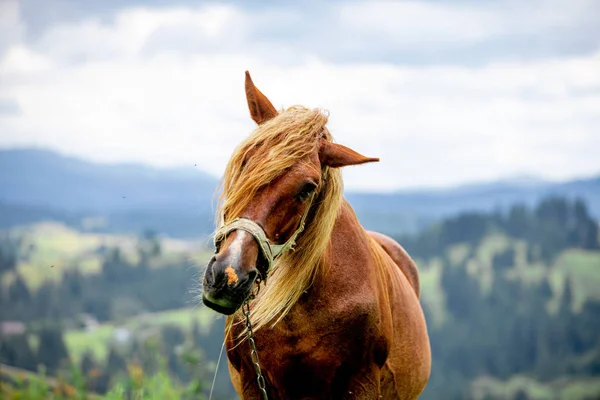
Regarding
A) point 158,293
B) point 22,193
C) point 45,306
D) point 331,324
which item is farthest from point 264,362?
point 22,193

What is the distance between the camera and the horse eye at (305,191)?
4.56 meters

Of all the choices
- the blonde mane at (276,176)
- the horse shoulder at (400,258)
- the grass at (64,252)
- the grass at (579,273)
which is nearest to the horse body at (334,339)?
the blonde mane at (276,176)

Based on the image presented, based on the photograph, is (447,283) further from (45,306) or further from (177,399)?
(177,399)

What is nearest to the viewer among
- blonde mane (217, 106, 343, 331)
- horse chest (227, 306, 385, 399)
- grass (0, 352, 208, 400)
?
blonde mane (217, 106, 343, 331)

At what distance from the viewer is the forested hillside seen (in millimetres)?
89000

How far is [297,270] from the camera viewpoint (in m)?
4.96

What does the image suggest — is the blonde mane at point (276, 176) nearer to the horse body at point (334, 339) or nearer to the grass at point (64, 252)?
the horse body at point (334, 339)

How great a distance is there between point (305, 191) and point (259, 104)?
3.12 feet

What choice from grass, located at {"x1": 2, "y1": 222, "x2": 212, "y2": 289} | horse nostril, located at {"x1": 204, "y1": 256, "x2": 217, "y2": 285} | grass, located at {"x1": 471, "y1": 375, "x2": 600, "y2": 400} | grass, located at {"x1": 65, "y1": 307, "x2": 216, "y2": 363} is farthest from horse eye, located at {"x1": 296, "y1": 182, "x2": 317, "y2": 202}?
grass, located at {"x1": 471, "y1": 375, "x2": 600, "y2": 400}

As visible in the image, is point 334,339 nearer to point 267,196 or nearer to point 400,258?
point 267,196

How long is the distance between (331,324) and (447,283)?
116 m

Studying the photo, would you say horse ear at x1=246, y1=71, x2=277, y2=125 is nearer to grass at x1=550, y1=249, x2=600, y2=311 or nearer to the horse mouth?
the horse mouth

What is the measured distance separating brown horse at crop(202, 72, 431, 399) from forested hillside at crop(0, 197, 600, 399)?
62.9 meters

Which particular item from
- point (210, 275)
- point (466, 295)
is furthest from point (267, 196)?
point (466, 295)
